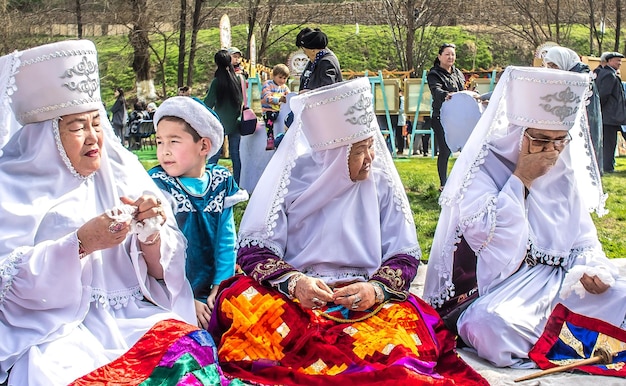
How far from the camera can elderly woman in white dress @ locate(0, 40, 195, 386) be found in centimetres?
283

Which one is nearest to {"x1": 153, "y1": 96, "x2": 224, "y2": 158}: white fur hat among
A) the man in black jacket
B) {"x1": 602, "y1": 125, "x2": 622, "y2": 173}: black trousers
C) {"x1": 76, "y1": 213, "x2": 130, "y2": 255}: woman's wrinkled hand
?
{"x1": 76, "y1": 213, "x2": 130, "y2": 255}: woman's wrinkled hand

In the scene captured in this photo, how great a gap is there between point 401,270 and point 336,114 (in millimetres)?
811

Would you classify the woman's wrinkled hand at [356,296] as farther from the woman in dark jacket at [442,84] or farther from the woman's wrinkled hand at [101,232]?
the woman in dark jacket at [442,84]

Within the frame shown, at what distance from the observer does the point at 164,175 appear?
3986 mm

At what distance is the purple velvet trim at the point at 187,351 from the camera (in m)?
2.79

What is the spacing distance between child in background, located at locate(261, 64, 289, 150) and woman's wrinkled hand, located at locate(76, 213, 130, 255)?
628cm

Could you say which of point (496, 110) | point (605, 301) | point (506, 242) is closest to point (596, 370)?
point (605, 301)

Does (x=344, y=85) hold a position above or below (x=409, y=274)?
above

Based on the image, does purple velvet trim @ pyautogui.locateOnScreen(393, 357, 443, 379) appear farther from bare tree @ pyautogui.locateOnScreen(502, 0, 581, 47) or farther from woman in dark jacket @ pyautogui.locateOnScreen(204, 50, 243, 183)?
bare tree @ pyautogui.locateOnScreen(502, 0, 581, 47)

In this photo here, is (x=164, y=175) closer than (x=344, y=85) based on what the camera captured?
No

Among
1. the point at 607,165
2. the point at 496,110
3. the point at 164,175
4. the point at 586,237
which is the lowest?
the point at 607,165

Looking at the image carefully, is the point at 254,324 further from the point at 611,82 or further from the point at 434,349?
the point at 611,82

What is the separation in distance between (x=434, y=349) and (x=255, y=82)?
34.5 feet

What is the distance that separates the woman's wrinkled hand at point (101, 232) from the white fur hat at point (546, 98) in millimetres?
2154
